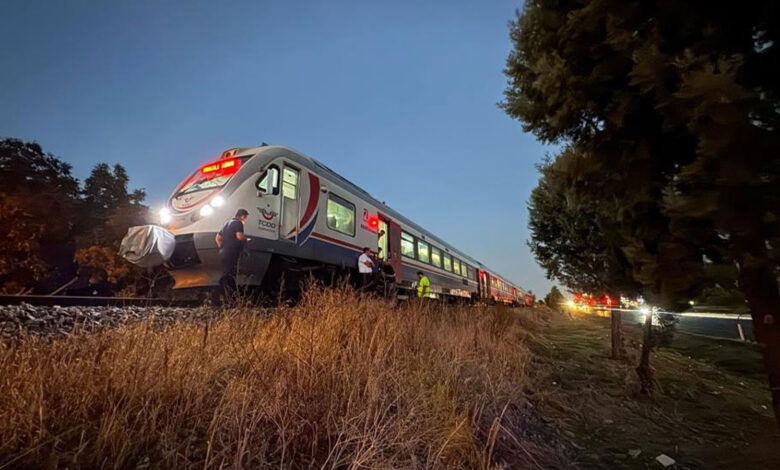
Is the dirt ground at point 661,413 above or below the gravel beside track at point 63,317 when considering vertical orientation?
below

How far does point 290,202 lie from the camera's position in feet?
21.4

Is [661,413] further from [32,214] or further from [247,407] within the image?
[32,214]

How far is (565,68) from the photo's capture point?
2.20 metres

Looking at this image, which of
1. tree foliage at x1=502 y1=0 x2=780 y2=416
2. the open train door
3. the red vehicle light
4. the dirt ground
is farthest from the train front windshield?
the dirt ground

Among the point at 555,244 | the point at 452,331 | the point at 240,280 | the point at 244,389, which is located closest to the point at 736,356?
the point at 555,244

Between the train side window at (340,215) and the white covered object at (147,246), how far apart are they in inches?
123

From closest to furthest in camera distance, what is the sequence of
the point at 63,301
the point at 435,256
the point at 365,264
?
the point at 63,301
the point at 365,264
the point at 435,256

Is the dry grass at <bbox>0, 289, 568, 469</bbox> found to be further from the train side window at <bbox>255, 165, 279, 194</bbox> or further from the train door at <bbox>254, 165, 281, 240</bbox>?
the train side window at <bbox>255, 165, 279, 194</bbox>

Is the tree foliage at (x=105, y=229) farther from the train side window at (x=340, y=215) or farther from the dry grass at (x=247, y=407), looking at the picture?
the dry grass at (x=247, y=407)

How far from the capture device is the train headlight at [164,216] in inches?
241

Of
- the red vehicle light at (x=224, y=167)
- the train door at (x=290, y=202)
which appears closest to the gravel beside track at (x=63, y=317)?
the train door at (x=290, y=202)

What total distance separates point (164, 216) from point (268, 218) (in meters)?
2.00

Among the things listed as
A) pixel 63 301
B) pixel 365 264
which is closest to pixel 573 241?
pixel 365 264

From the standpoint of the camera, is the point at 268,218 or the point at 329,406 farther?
the point at 268,218
